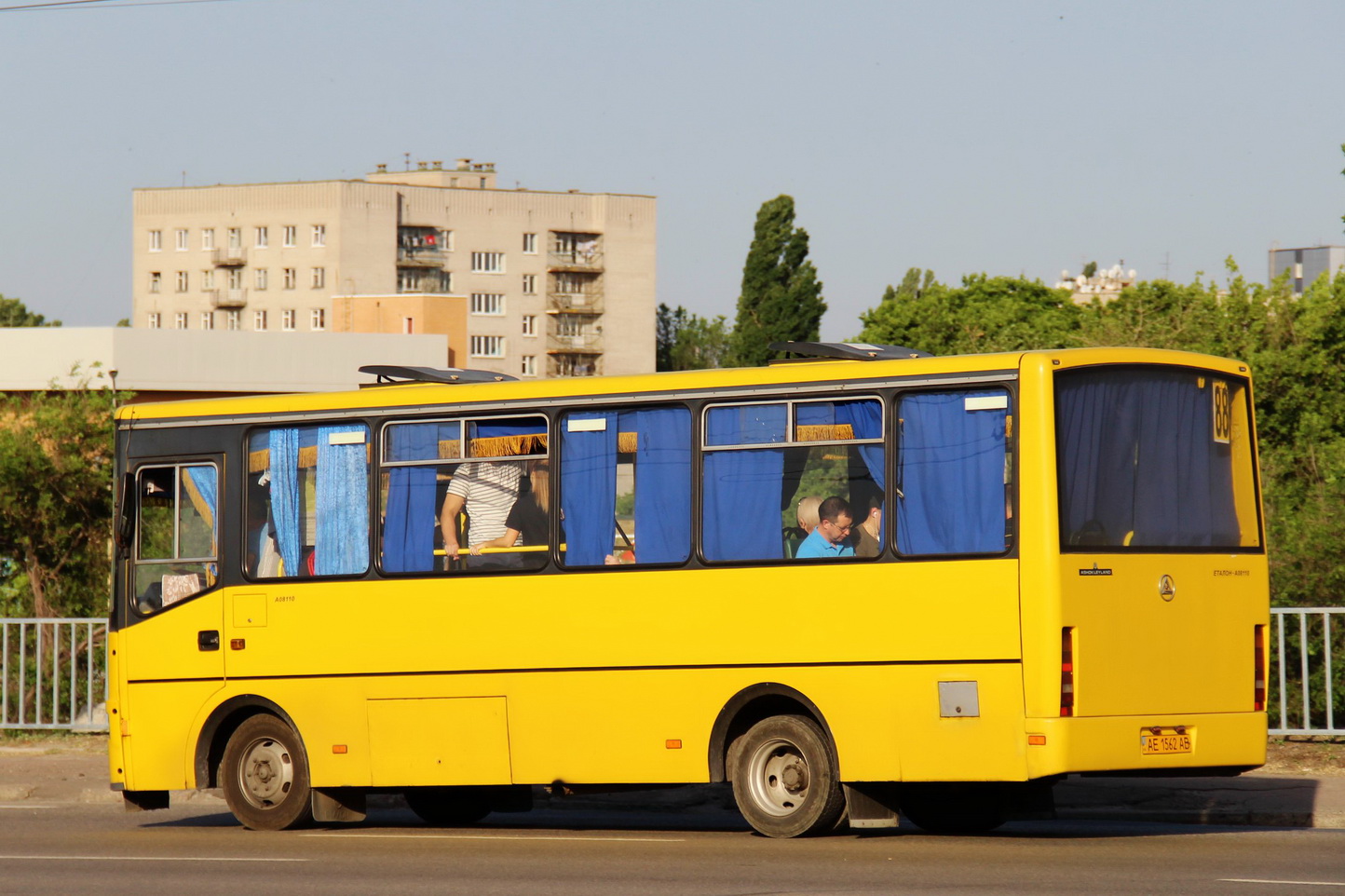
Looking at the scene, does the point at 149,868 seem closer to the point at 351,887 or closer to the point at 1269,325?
the point at 351,887

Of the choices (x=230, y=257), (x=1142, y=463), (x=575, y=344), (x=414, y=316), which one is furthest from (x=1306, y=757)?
(x=575, y=344)

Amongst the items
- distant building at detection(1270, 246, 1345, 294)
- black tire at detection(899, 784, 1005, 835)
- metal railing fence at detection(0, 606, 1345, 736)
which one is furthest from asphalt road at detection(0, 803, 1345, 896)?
distant building at detection(1270, 246, 1345, 294)

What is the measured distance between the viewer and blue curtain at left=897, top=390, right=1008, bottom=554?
1127cm

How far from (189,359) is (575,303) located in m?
73.8

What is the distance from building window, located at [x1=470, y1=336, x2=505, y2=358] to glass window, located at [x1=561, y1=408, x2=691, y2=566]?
123 m

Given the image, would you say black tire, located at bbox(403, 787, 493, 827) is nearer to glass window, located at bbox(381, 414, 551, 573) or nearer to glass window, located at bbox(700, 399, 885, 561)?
glass window, located at bbox(381, 414, 551, 573)

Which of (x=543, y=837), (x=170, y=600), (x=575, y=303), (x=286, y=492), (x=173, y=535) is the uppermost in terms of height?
(x=575, y=303)

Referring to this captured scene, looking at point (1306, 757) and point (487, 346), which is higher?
point (487, 346)

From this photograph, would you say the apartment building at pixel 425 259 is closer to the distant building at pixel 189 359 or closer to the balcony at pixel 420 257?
the balcony at pixel 420 257

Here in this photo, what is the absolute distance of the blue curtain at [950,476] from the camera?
37.0ft

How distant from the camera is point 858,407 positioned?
11812 millimetres

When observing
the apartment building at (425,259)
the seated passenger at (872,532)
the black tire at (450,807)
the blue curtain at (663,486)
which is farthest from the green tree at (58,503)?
the apartment building at (425,259)

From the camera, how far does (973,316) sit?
2741 inches

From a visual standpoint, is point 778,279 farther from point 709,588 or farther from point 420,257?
point 709,588
